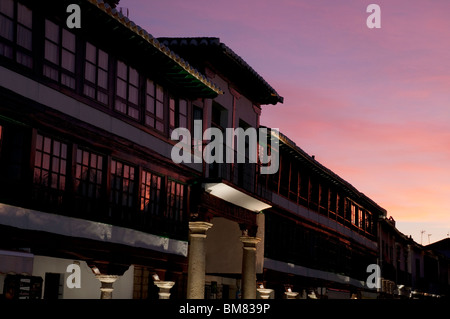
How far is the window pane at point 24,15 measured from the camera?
14906 mm

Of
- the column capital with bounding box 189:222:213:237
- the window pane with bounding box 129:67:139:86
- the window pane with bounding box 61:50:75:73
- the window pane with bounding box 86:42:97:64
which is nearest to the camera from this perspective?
the window pane with bounding box 61:50:75:73

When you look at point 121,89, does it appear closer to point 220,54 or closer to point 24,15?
point 24,15

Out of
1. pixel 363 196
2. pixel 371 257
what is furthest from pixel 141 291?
pixel 371 257

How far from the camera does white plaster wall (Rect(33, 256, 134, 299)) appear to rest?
19344 millimetres

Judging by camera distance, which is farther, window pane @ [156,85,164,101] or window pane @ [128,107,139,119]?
window pane @ [156,85,164,101]

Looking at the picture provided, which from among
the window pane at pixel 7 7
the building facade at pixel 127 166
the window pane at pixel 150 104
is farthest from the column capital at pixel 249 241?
the window pane at pixel 7 7

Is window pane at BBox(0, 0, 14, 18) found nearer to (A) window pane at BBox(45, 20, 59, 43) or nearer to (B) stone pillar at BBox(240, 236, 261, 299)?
(A) window pane at BBox(45, 20, 59, 43)

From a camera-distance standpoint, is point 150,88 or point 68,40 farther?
point 150,88

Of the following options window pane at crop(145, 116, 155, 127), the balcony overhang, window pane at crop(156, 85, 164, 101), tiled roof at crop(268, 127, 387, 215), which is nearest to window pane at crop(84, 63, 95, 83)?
window pane at crop(145, 116, 155, 127)

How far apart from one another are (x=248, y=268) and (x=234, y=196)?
3.31 m

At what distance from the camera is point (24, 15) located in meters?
15.1

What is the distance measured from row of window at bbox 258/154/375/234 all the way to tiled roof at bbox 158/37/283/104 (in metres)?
4.91

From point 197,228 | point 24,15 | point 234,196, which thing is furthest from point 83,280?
point 24,15

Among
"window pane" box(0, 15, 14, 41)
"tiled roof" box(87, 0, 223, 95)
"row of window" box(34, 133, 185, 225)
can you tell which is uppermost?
"tiled roof" box(87, 0, 223, 95)
